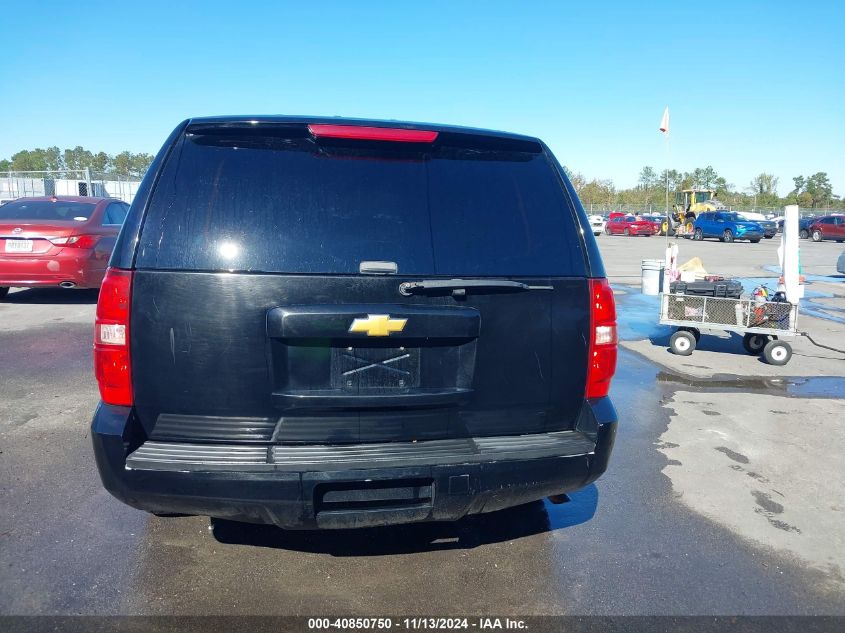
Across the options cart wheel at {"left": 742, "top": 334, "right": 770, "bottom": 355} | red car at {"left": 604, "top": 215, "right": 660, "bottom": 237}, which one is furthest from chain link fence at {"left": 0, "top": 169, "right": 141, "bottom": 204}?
red car at {"left": 604, "top": 215, "right": 660, "bottom": 237}

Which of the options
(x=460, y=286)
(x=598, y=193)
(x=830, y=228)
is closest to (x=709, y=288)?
(x=460, y=286)

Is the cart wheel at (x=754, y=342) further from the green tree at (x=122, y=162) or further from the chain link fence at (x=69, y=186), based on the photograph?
the green tree at (x=122, y=162)

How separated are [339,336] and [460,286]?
526 millimetres

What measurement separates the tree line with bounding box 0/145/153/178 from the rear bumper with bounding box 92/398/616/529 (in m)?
88.2

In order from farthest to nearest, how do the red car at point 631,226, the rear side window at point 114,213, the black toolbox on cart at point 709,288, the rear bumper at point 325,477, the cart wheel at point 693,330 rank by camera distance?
1. the red car at point 631,226
2. the rear side window at point 114,213
3. the cart wheel at point 693,330
4. the black toolbox on cart at point 709,288
5. the rear bumper at point 325,477

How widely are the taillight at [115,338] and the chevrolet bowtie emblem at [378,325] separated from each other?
0.88 m

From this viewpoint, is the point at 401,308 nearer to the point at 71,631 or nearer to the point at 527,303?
the point at 527,303

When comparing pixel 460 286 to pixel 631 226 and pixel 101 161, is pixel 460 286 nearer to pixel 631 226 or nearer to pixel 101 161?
pixel 631 226

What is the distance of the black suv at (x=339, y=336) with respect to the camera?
2566 mm

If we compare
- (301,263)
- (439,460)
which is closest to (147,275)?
(301,263)

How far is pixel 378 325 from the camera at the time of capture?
2.61 m

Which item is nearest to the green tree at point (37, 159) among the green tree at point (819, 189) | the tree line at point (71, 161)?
the tree line at point (71, 161)

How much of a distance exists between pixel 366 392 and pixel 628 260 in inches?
856

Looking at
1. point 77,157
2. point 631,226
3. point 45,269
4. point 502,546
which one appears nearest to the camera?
point 502,546
